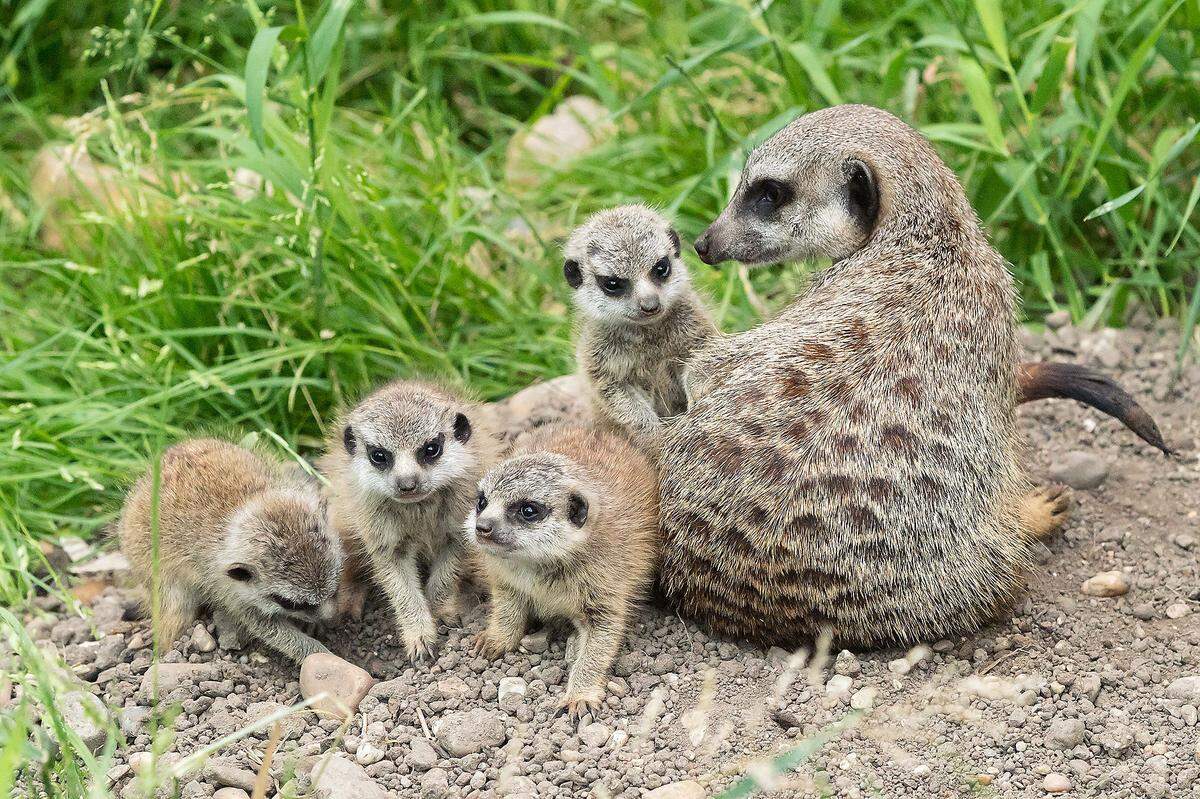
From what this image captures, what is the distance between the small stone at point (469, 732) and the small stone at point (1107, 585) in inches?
67.1

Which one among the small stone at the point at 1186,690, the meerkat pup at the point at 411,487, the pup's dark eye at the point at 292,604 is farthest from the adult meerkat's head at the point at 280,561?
the small stone at the point at 1186,690

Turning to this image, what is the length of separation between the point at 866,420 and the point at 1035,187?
1.87 m

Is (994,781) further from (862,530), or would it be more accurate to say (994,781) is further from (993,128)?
(993,128)

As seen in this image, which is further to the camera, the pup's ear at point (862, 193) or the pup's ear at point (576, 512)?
the pup's ear at point (862, 193)

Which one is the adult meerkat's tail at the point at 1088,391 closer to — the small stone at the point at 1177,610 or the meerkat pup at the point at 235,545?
the small stone at the point at 1177,610

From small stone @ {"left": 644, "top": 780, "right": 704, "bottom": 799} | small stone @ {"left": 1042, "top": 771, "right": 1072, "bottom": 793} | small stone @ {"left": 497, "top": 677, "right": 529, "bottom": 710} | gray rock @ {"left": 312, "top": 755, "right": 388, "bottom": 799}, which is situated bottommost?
small stone @ {"left": 497, "top": 677, "right": 529, "bottom": 710}

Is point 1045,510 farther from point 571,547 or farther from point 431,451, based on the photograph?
point 431,451

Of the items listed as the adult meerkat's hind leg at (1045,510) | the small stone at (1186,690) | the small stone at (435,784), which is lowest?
the small stone at (435,784)

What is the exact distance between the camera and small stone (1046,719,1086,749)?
10.6 feet

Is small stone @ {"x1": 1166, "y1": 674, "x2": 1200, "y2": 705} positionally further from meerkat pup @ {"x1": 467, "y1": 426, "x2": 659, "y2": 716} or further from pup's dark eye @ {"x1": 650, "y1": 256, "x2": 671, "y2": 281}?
pup's dark eye @ {"x1": 650, "y1": 256, "x2": 671, "y2": 281}

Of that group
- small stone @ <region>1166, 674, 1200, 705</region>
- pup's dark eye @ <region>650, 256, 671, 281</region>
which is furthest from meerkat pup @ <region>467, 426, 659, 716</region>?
small stone @ <region>1166, 674, 1200, 705</region>

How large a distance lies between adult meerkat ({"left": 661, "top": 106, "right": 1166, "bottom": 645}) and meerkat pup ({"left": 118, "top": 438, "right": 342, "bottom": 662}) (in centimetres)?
101

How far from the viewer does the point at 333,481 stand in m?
4.26

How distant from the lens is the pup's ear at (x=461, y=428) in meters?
4.09
